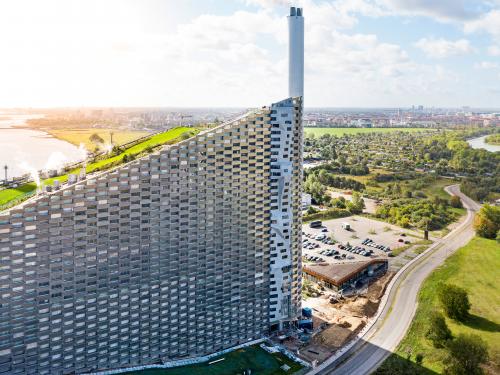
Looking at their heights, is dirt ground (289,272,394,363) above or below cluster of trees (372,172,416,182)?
below

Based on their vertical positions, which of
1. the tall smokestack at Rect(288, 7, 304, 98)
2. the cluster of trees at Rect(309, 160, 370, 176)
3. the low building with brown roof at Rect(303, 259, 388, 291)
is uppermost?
the tall smokestack at Rect(288, 7, 304, 98)

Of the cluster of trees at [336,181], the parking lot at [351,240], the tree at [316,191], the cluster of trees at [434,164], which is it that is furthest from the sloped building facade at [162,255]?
the cluster of trees at [434,164]

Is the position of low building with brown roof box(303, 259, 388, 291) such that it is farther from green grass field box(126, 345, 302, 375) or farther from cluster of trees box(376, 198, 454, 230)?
cluster of trees box(376, 198, 454, 230)

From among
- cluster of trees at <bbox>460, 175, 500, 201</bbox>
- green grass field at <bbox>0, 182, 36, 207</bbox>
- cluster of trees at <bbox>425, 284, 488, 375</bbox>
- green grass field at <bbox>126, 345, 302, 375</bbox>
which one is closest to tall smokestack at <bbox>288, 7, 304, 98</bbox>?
green grass field at <bbox>126, 345, 302, 375</bbox>

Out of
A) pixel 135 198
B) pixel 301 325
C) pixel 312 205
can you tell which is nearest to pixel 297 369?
pixel 301 325

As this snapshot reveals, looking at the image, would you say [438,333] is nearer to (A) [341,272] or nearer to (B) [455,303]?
(B) [455,303]

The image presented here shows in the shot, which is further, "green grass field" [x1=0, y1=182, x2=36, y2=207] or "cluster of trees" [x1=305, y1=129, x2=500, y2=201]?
"cluster of trees" [x1=305, y1=129, x2=500, y2=201]

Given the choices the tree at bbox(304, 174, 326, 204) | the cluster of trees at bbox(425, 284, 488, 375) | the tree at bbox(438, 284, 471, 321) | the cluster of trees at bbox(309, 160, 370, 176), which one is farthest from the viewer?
the cluster of trees at bbox(309, 160, 370, 176)
